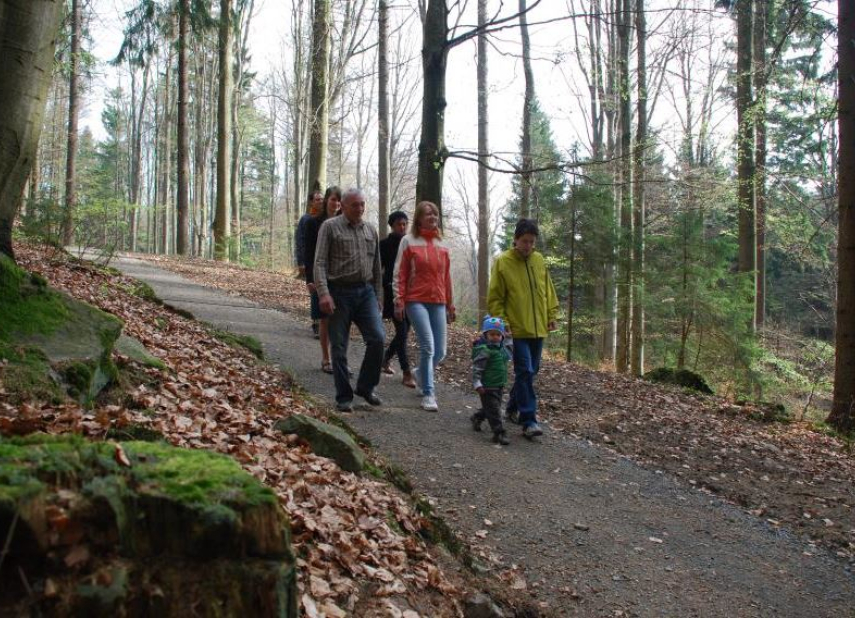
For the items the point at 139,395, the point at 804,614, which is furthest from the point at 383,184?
the point at 804,614

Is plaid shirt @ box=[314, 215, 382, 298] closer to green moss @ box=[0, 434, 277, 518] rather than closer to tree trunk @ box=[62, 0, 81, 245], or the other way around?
green moss @ box=[0, 434, 277, 518]

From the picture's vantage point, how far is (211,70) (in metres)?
35.6

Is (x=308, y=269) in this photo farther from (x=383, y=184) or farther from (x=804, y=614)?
(x=383, y=184)

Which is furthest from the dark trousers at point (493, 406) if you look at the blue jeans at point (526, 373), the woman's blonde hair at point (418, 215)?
the woman's blonde hair at point (418, 215)

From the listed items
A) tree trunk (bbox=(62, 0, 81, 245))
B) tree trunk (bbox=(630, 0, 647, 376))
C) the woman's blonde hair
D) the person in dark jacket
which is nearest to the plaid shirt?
the woman's blonde hair

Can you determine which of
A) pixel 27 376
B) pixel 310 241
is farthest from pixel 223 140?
pixel 27 376

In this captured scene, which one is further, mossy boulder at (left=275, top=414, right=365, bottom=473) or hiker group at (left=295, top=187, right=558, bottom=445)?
hiker group at (left=295, top=187, right=558, bottom=445)

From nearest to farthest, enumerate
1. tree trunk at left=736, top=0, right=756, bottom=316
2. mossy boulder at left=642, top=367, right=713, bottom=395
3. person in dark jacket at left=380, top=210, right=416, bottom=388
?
person in dark jacket at left=380, top=210, right=416, bottom=388 → mossy boulder at left=642, top=367, right=713, bottom=395 → tree trunk at left=736, top=0, right=756, bottom=316

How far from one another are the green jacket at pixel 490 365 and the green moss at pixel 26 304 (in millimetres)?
3573

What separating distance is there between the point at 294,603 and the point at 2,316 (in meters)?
3.36

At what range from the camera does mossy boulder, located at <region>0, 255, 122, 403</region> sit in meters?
3.88

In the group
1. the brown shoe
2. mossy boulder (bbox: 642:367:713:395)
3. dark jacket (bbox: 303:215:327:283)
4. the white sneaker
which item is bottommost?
mossy boulder (bbox: 642:367:713:395)

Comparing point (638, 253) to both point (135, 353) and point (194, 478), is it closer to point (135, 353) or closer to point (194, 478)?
point (135, 353)

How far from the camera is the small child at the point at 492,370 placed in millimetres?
6094
